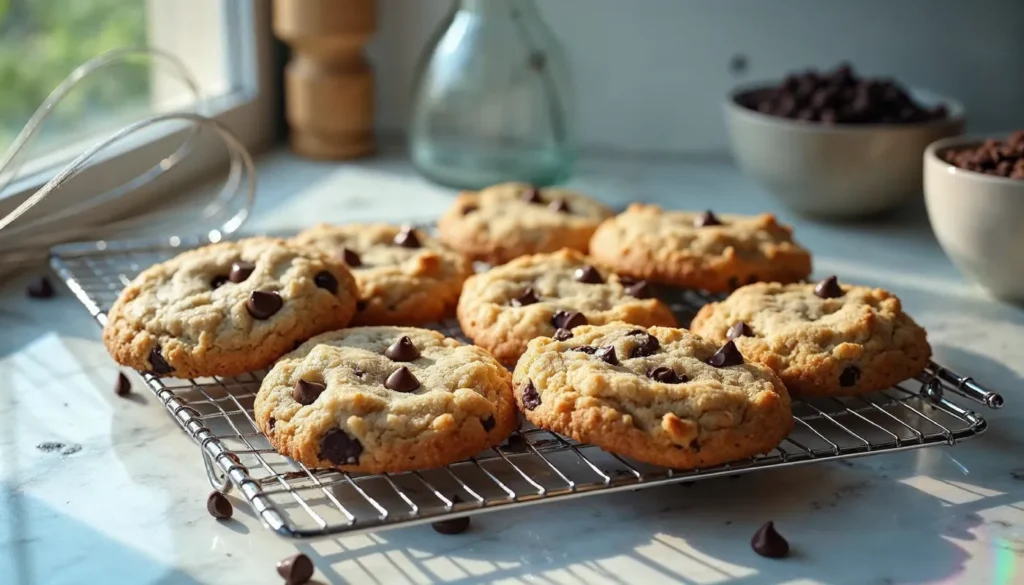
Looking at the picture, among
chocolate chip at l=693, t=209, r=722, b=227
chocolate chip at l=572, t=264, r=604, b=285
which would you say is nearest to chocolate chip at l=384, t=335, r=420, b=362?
chocolate chip at l=572, t=264, r=604, b=285

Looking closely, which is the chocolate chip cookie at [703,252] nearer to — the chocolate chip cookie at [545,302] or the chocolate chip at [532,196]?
the chocolate chip cookie at [545,302]

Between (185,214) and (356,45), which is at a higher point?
(356,45)

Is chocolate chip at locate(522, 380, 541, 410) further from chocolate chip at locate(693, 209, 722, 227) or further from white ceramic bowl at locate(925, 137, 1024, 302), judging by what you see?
white ceramic bowl at locate(925, 137, 1024, 302)

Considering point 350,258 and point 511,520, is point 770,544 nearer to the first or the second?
point 511,520

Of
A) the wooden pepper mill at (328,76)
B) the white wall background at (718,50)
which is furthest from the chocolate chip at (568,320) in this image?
the white wall background at (718,50)

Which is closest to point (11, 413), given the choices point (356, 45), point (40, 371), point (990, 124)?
point (40, 371)

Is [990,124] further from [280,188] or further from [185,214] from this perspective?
A: [185,214]
